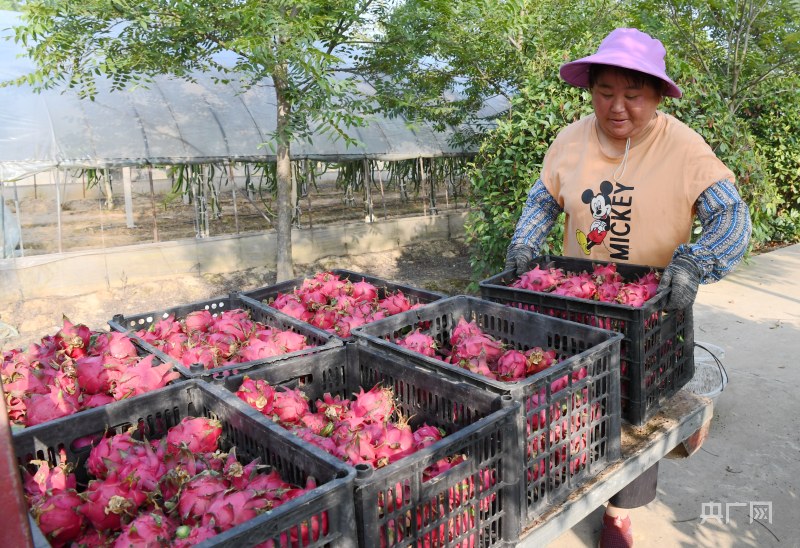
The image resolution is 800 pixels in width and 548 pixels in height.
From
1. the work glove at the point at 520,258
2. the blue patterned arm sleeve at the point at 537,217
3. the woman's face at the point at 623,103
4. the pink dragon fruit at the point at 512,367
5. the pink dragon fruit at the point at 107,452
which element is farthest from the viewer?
the blue patterned arm sleeve at the point at 537,217

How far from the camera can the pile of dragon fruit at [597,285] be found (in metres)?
2.22

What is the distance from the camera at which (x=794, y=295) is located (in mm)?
7492

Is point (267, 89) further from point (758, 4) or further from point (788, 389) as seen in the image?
point (788, 389)

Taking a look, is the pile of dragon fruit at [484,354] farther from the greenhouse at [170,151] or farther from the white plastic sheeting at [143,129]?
the white plastic sheeting at [143,129]

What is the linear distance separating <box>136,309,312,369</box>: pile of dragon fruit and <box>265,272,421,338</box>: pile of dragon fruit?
167 mm

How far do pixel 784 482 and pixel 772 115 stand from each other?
26.0ft

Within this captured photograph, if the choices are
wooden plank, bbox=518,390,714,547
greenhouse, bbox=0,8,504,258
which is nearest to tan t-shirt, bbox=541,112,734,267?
wooden plank, bbox=518,390,714,547

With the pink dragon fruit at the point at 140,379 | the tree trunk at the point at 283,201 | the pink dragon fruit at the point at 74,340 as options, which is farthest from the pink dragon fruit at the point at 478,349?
the tree trunk at the point at 283,201

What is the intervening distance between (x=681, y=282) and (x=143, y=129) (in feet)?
34.1

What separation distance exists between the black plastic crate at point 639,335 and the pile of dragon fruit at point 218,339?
83cm

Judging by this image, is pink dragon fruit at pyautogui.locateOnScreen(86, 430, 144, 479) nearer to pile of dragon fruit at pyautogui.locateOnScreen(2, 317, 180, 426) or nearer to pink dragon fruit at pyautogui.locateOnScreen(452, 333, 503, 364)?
pile of dragon fruit at pyautogui.locateOnScreen(2, 317, 180, 426)

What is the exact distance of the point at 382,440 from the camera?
5.21 ft

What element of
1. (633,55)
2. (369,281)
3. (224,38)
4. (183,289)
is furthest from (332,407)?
(183,289)

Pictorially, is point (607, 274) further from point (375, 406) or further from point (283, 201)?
point (283, 201)
